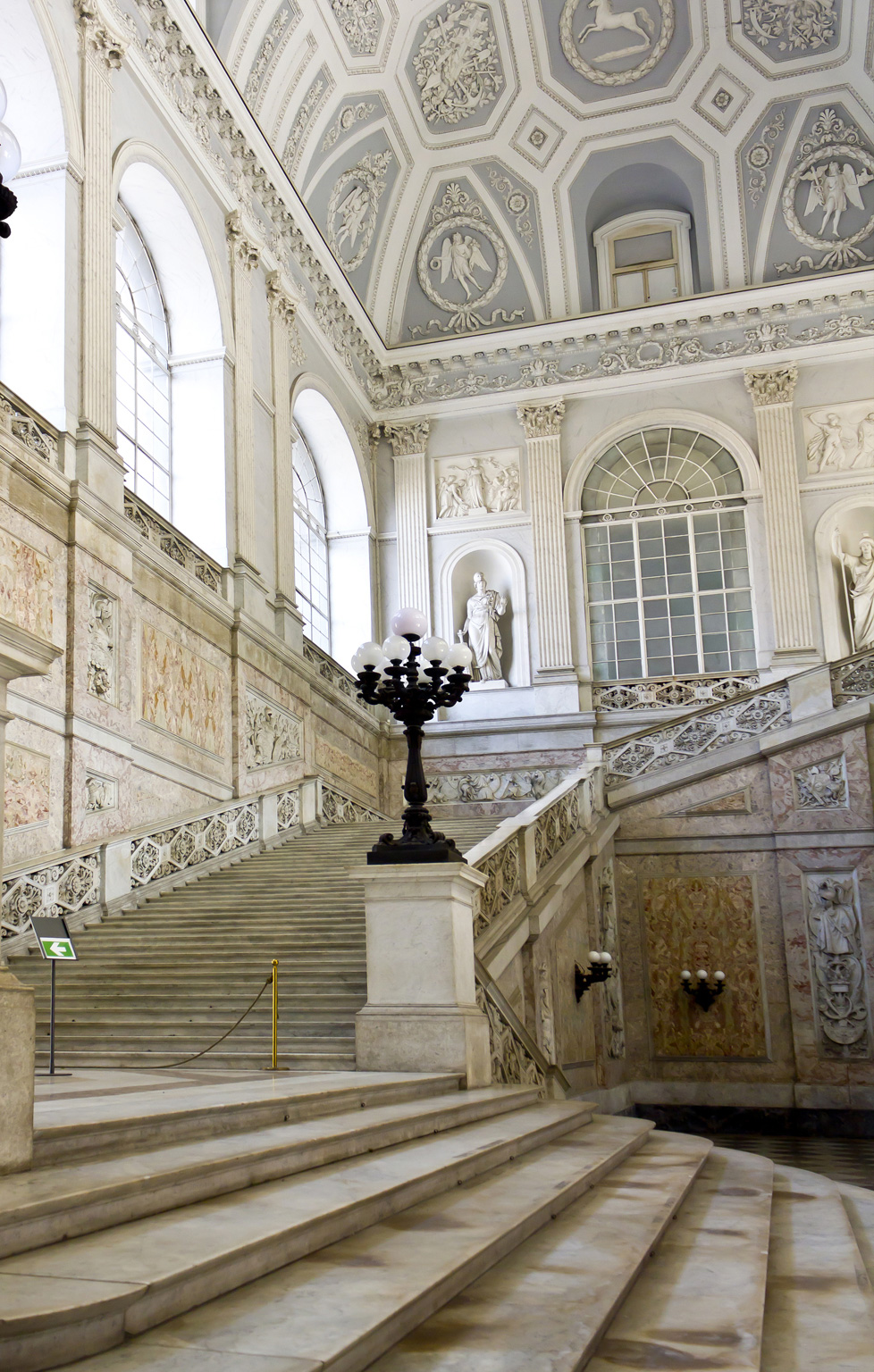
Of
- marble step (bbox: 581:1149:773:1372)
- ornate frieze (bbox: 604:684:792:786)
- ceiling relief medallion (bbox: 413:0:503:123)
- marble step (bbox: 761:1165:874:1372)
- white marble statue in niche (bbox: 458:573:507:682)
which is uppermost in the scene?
ceiling relief medallion (bbox: 413:0:503:123)

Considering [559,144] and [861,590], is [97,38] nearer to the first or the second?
[559,144]

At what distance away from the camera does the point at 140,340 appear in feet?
55.2

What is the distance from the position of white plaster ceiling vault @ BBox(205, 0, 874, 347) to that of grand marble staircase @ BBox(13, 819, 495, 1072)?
13613mm

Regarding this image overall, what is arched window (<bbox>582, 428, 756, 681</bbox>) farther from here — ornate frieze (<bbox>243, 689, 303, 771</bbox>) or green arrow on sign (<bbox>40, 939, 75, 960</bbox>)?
green arrow on sign (<bbox>40, 939, 75, 960</bbox>)

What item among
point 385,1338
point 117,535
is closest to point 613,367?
point 117,535

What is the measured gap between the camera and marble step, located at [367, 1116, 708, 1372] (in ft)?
9.66

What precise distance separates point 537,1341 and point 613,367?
22070 millimetres

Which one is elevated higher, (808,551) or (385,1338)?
(808,551)

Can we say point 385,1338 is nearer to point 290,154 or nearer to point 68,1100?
point 68,1100

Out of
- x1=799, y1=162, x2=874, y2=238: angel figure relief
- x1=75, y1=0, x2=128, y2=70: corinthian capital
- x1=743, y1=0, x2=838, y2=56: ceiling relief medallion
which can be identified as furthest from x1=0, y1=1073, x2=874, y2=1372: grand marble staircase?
x1=743, y1=0, x2=838, y2=56: ceiling relief medallion

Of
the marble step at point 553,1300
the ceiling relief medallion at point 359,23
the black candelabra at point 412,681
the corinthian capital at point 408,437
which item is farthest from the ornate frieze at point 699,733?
the ceiling relief medallion at point 359,23

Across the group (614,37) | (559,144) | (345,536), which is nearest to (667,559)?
(345,536)

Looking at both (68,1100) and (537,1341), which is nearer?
(537,1341)

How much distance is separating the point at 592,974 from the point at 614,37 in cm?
1777
